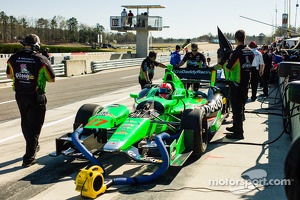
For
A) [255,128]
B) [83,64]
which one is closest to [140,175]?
[255,128]

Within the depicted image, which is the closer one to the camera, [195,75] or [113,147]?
[113,147]

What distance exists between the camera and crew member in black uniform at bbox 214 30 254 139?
710 centimetres

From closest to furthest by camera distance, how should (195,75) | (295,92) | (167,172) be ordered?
1. (295,92)
2. (167,172)
3. (195,75)

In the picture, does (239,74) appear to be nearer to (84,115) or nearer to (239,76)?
(239,76)

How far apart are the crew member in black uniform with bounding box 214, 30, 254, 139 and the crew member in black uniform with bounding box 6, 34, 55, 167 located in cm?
355

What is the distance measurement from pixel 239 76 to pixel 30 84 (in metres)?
3.97

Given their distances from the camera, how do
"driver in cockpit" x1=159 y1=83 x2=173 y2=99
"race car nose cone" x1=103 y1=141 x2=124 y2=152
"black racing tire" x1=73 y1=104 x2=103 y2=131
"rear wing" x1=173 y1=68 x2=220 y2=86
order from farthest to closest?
"rear wing" x1=173 y1=68 x2=220 y2=86
"driver in cockpit" x1=159 y1=83 x2=173 y2=99
"black racing tire" x1=73 y1=104 x2=103 y2=131
"race car nose cone" x1=103 y1=141 x2=124 y2=152

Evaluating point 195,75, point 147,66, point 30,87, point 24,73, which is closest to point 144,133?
point 30,87

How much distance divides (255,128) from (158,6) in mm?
32021

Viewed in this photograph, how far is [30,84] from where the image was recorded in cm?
557

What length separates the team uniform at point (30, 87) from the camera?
555 centimetres

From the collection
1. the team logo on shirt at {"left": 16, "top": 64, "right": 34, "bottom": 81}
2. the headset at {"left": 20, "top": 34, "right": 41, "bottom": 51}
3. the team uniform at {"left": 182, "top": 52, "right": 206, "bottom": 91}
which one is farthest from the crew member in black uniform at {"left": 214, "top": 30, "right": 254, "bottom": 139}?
the team logo on shirt at {"left": 16, "top": 64, "right": 34, "bottom": 81}

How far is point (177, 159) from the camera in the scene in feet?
16.9

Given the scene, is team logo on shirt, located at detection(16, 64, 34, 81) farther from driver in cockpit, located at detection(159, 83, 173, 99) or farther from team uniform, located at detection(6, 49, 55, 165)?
driver in cockpit, located at detection(159, 83, 173, 99)
